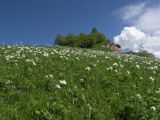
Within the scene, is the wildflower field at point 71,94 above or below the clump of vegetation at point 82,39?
below

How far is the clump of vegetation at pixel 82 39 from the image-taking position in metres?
119

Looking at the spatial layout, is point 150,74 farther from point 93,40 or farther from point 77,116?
point 93,40

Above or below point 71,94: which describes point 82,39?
above

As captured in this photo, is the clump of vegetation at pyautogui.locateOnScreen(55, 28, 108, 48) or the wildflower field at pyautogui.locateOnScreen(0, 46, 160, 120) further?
the clump of vegetation at pyautogui.locateOnScreen(55, 28, 108, 48)

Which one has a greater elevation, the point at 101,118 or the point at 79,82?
the point at 79,82

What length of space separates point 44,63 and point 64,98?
17.2 feet

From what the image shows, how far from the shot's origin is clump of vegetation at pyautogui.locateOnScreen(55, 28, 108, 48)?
392 feet

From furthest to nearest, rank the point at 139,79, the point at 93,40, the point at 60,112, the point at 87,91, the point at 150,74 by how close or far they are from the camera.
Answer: the point at 93,40 → the point at 150,74 → the point at 139,79 → the point at 87,91 → the point at 60,112

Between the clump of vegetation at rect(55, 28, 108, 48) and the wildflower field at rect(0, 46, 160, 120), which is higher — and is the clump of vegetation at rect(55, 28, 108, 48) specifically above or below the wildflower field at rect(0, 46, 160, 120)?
above

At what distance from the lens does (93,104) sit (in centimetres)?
1212

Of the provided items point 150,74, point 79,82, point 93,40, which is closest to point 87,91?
point 79,82

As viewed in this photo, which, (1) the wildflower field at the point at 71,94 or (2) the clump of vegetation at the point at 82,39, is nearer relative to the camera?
(1) the wildflower field at the point at 71,94

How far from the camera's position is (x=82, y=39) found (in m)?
120

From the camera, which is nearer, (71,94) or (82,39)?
(71,94)
